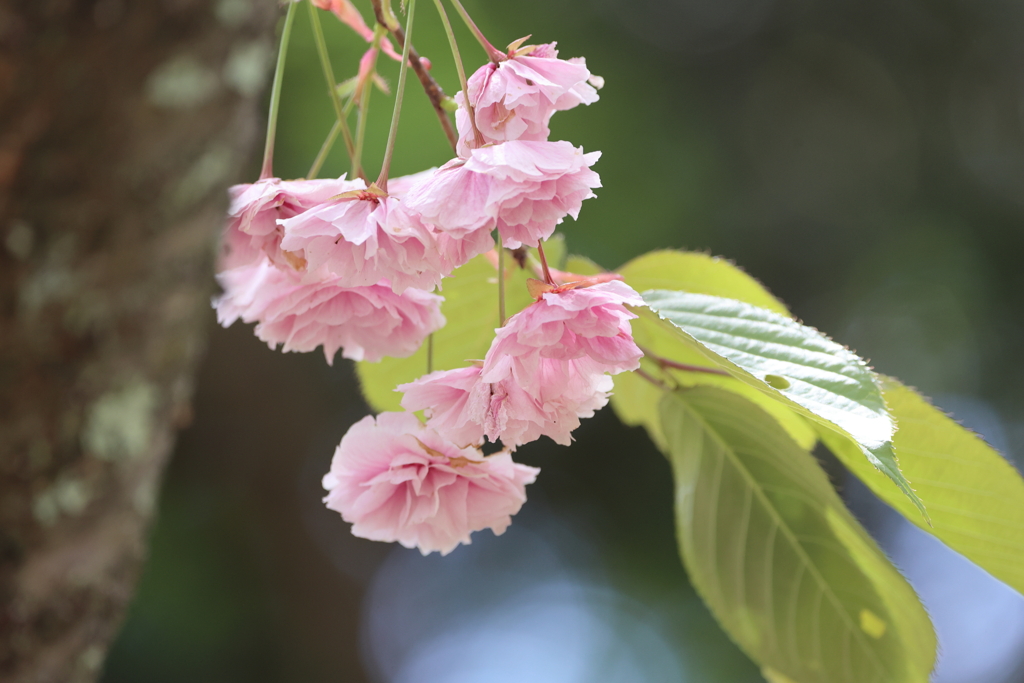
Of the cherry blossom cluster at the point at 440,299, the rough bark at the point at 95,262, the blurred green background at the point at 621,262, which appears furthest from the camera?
the blurred green background at the point at 621,262

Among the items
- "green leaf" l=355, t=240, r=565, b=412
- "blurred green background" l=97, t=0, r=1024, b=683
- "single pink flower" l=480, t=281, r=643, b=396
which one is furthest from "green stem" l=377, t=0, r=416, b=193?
"blurred green background" l=97, t=0, r=1024, b=683

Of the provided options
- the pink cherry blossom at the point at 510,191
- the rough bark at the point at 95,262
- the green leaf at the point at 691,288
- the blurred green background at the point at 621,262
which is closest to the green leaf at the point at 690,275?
the green leaf at the point at 691,288

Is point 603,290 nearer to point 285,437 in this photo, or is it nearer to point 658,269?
point 658,269

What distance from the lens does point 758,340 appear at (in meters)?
0.47

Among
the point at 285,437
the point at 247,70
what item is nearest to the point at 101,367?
the point at 247,70

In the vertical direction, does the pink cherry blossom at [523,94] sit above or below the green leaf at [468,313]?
above

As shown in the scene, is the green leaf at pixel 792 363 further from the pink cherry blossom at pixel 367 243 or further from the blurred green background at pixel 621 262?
the blurred green background at pixel 621 262

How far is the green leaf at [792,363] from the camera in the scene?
0.38 meters

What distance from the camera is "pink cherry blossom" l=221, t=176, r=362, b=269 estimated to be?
44cm

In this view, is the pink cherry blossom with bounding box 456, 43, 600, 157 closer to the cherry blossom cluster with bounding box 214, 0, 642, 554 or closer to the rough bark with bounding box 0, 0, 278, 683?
the cherry blossom cluster with bounding box 214, 0, 642, 554

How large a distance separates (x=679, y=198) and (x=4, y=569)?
2.62m

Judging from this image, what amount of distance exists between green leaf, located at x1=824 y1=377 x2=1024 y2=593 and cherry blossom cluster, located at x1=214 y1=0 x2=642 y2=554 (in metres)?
0.24

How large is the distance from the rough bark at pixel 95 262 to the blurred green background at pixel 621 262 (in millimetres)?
1905

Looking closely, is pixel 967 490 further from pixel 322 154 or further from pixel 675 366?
pixel 322 154
